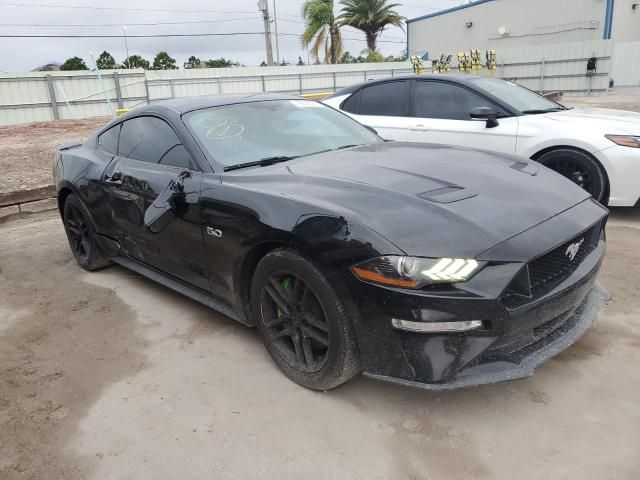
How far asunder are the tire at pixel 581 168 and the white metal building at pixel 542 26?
2315 centimetres

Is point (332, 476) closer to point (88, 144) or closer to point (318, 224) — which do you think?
point (318, 224)

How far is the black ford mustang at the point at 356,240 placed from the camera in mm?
2264

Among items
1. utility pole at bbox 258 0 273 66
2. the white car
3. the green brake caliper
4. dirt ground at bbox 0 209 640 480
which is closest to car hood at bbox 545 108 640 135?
the white car

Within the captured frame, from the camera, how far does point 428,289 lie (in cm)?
222

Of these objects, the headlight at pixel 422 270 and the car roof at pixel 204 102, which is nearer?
the headlight at pixel 422 270

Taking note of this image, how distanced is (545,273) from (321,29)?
36974 millimetres

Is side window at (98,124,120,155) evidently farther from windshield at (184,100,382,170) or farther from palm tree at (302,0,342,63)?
palm tree at (302,0,342,63)

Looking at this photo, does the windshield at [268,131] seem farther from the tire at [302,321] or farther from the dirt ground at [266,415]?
the dirt ground at [266,415]

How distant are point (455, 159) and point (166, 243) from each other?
1907mm

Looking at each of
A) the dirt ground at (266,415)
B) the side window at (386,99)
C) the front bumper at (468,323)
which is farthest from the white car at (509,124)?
the front bumper at (468,323)

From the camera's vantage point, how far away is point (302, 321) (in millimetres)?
2713

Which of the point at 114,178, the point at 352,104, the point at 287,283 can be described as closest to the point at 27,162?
the point at 352,104

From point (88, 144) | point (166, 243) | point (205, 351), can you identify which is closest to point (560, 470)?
point (205, 351)

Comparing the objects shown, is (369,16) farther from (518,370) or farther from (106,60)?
(518,370)
